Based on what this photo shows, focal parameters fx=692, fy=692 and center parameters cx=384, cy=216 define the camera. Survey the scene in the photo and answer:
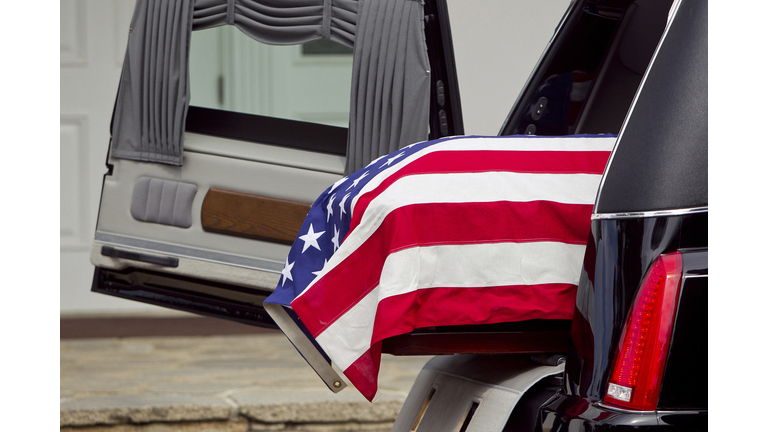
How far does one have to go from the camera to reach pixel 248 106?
2.47 m

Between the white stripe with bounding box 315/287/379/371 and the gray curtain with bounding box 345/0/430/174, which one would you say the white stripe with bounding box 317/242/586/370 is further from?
the gray curtain with bounding box 345/0/430/174

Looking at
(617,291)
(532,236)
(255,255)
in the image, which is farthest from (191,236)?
(617,291)

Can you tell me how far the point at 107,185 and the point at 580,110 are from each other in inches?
64.2

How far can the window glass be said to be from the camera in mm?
2404

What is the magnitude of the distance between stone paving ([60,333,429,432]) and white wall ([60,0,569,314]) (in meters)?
0.64

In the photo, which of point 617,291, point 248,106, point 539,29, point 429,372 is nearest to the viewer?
point 617,291

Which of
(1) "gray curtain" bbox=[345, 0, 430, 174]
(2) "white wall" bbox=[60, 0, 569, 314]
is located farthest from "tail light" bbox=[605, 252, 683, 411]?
(2) "white wall" bbox=[60, 0, 569, 314]

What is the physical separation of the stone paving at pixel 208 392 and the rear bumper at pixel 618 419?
2.44 m

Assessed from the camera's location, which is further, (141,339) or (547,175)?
(141,339)

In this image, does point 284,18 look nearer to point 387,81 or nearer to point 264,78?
point 387,81

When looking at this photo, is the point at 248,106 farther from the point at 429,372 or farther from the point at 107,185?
the point at 429,372

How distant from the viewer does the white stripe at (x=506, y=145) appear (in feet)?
4.59

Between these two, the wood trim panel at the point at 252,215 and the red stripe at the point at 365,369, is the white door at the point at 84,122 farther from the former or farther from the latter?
the red stripe at the point at 365,369

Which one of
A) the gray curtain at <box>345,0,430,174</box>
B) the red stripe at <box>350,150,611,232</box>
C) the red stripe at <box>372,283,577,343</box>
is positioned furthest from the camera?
the gray curtain at <box>345,0,430,174</box>
